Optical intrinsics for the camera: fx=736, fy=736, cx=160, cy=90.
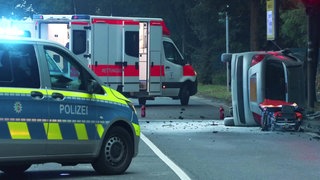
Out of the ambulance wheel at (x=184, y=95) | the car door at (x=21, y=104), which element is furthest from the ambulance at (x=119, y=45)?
the car door at (x=21, y=104)

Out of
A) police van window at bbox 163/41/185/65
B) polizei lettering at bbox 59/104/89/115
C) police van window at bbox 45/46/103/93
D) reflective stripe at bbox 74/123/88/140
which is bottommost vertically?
reflective stripe at bbox 74/123/88/140

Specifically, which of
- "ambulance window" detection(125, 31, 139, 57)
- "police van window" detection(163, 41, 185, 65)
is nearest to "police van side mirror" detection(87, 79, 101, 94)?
"ambulance window" detection(125, 31, 139, 57)

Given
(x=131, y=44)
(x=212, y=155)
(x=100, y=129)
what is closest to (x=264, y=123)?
(x=212, y=155)

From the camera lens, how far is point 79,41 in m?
25.0

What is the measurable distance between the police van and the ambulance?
47.1 ft

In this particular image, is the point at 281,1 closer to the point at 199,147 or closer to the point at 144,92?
the point at 144,92

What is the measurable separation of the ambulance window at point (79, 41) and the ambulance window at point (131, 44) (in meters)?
1.46

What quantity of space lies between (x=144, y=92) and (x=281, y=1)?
5.92m

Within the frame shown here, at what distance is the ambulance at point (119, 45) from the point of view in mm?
24844

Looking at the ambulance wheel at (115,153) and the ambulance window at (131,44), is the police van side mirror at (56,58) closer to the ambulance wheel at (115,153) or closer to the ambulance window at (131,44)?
the ambulance wheel at (115,153)

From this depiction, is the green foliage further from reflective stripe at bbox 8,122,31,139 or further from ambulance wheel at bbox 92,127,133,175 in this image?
reflective stripe at bbox 8,122,31,139

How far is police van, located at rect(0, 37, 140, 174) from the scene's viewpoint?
9.11m

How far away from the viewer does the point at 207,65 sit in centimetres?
5331

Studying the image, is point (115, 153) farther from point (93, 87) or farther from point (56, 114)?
point (56, 114)
